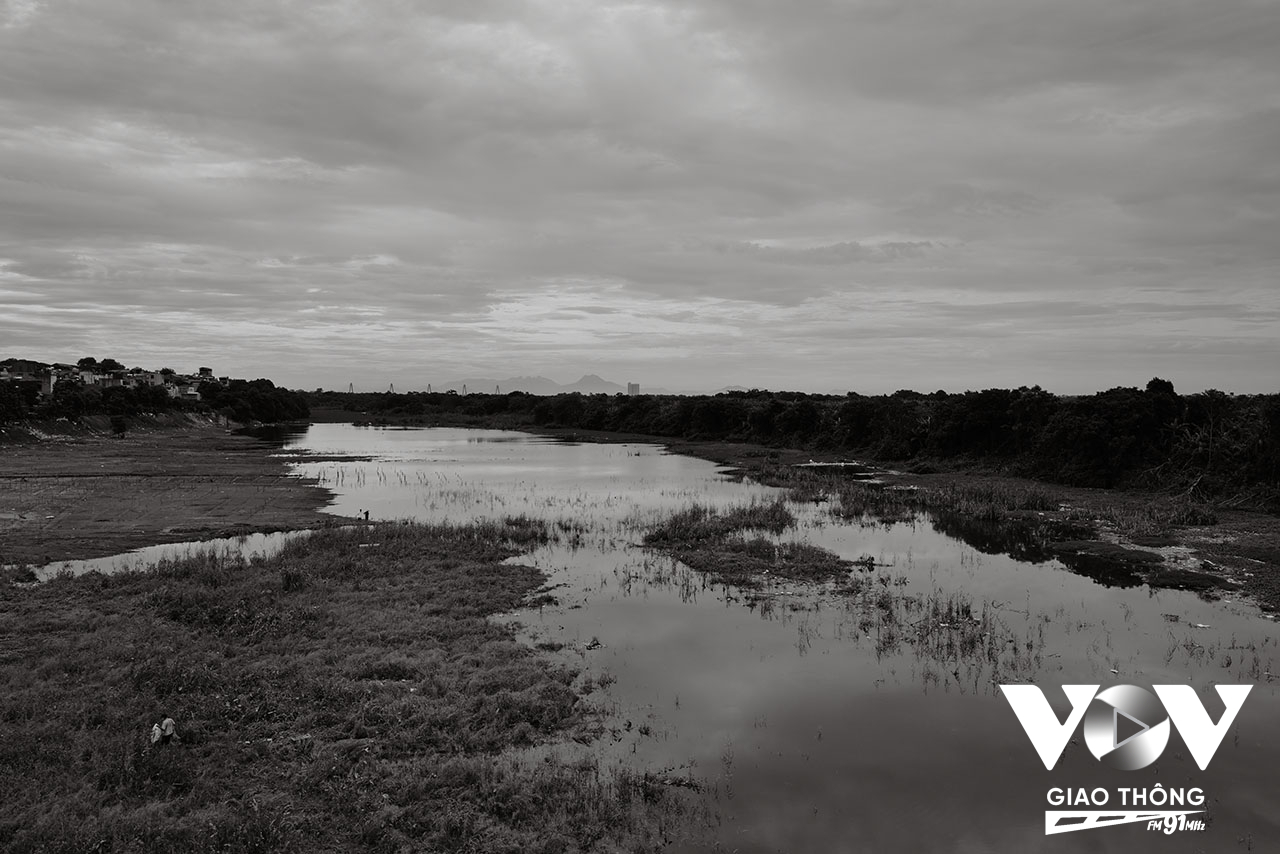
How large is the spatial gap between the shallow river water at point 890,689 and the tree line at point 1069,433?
17.1 m

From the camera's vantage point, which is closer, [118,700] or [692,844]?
[692,844]

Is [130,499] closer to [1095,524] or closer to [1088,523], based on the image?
[1088,523]

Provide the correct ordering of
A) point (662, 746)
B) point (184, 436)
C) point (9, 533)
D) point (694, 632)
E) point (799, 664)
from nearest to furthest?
point (662, 746) → point (799, 664) → point (694, 632) → point (9, 533) → point (184, 436)

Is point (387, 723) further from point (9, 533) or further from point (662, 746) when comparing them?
point (9, 533)

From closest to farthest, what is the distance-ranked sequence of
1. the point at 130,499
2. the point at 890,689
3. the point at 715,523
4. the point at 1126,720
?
the point at 1126,720
the point at 890,689
the point at 715,523
the point at 130,499

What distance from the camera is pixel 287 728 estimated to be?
11172mm

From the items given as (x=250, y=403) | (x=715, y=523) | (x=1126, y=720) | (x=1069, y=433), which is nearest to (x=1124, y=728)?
(x=1126, y=720)

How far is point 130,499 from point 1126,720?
39502mm

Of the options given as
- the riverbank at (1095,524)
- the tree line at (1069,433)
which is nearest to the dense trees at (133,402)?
the riverbank at (1095,524)

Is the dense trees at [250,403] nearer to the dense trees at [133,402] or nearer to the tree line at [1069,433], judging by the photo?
the dense trees at [133,402]

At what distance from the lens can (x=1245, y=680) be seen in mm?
13812

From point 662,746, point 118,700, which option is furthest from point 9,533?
point 662,746

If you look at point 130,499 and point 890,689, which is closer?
point 890,689

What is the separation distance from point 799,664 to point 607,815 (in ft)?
21.7
